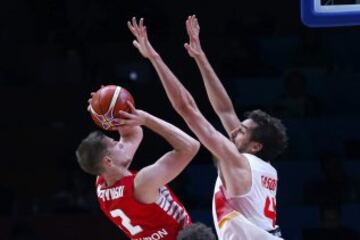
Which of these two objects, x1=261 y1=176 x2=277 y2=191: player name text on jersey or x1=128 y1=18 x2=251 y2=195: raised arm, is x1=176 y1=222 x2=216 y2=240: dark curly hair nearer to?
x1=128 y1=18 x2=251 y2=195: raised arm

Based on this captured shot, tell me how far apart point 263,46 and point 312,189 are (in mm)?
2132

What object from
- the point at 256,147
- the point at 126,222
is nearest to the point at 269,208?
the point at 256,147

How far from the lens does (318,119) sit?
30.0 ft

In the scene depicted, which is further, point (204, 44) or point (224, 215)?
point (204, 44)

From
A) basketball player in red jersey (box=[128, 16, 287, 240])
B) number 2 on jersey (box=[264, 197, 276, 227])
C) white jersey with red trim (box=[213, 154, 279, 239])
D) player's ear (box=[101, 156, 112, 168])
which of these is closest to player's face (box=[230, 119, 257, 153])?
basketball player in red jersey (box=[128, 16, 287, 240])

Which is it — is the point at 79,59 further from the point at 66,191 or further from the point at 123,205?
the point at 123,205

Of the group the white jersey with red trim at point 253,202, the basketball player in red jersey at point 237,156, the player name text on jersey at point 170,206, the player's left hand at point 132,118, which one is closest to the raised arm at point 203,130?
the basketball player in red jersey at point 237,156

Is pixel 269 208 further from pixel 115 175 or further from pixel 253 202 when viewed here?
pixel 115 175

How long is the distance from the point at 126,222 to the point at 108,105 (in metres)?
0.78

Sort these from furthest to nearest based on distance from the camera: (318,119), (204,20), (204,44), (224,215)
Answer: (204,20), (204,44), (318,119), (224,215)

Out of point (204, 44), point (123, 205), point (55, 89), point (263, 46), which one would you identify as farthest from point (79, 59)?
Answer: point (123, 205)

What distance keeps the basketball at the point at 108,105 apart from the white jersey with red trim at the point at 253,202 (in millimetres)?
734

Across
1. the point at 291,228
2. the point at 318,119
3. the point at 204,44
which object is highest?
the point at 204,44

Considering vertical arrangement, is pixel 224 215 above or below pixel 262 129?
below
